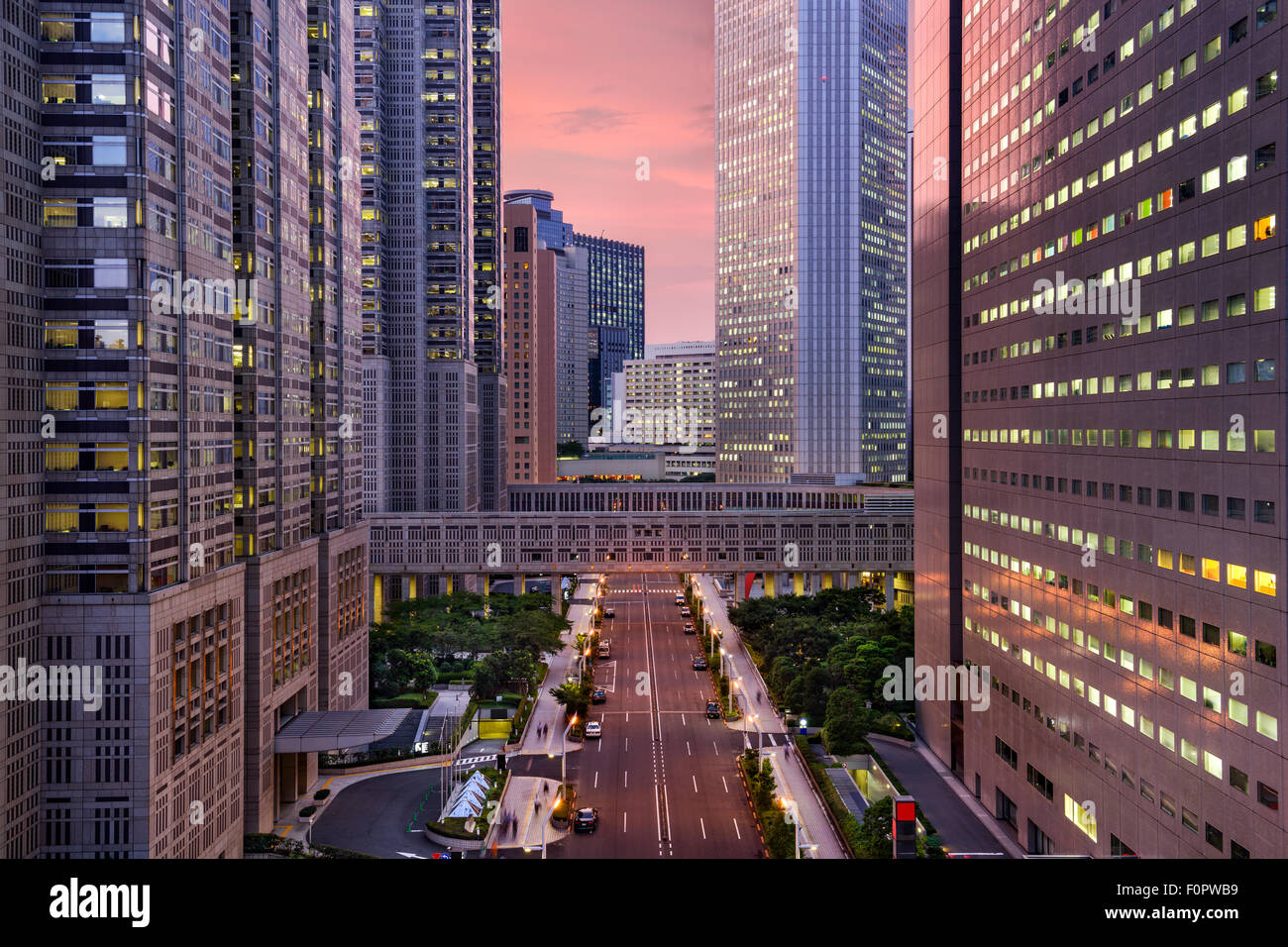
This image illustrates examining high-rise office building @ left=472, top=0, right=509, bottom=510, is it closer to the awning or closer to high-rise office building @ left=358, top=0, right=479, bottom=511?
high-rise office building @ left=358, top=0, right=479, bottom=511

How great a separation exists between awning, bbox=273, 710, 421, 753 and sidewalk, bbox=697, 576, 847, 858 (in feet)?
87.9

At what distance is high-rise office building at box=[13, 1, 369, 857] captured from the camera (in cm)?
4100

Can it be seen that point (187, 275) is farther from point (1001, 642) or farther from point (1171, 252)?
point (1001, 642)

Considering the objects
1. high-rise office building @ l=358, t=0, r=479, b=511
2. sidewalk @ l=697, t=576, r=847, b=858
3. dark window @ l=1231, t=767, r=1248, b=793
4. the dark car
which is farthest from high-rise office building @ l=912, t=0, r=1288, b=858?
high-rise office building @ l=358, t=0, r=479, b=511

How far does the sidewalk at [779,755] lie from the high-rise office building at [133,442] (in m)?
31.6

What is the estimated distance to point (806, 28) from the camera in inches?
7869

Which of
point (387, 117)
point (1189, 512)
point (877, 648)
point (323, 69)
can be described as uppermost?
point (387, 117)

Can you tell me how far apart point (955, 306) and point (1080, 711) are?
33.3 metres

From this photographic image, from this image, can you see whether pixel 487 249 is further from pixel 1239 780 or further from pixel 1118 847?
pixel 1239 780

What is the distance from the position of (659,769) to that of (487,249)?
113624 millimetres

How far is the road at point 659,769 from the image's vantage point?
54.2 meters

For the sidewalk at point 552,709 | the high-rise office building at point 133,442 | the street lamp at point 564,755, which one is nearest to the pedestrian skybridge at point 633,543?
the sidewalk at point 552,709

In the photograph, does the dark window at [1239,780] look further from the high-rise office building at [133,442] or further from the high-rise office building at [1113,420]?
the high-rise office building at [133,442]
